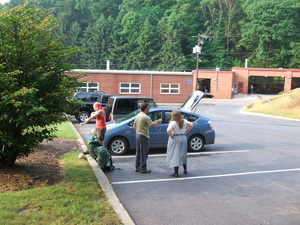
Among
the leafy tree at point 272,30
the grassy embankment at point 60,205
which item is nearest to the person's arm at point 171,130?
the grassy embankment at point 60,205

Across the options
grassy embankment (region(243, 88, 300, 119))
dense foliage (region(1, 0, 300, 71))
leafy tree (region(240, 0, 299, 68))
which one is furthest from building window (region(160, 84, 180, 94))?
leafy tree (region(240, 0, 299, 68))

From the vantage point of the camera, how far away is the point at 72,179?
6.82 metres

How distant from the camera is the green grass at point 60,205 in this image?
4750 millimetres

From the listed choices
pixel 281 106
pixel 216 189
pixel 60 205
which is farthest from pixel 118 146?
pixel 281 106

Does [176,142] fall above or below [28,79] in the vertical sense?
below

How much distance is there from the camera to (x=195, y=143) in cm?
1135

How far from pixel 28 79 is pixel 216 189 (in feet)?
14.3

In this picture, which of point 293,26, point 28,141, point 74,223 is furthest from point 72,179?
point 293,26

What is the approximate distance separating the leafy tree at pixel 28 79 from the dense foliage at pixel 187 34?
70.8 metres

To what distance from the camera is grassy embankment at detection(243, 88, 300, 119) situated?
2962 centimetres

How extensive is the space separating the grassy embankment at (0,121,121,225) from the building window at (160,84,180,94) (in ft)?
122

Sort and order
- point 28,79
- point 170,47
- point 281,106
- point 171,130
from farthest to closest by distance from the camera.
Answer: point 170,47
point 281,106
point 171,130
point 28,79

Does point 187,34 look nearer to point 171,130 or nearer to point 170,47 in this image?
point 170,47

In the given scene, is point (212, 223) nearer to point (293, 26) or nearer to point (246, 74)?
point (246, 74)
